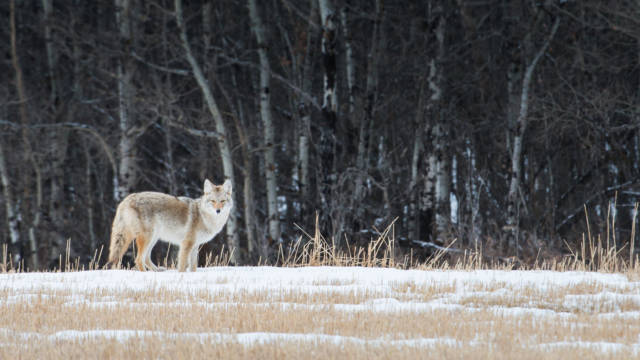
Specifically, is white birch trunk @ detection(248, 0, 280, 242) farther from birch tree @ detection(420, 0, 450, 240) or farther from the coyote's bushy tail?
the coyote's bushy tail

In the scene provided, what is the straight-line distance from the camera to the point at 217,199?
988 centimetres

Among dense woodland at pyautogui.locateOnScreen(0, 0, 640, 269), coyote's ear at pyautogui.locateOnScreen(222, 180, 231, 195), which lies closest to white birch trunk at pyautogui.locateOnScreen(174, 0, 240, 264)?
dense woodland at pyautogui.locateOnScreen(0, 0, 640, 269)

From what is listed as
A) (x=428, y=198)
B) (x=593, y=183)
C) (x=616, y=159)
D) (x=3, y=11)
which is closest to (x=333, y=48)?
(x=428, y=198)

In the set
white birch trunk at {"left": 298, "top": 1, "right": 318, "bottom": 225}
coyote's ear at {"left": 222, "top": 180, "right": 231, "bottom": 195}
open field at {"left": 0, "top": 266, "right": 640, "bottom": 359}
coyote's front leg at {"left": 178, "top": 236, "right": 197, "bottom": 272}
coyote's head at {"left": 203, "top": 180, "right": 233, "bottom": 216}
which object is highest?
white birch trunk at {"left": 298, "top": 1, "right": 318, "bottom": 225}

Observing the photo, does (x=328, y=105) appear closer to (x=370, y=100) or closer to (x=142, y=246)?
(x=370, y=100)

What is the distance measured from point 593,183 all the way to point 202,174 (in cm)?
1244

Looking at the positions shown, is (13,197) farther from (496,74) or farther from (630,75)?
(630,75)

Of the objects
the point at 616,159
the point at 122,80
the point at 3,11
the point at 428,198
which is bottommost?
the point at 428,198

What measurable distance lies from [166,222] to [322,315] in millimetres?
5014

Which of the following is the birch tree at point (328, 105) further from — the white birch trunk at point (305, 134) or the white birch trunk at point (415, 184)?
the white birch trunk at point (415, 184)

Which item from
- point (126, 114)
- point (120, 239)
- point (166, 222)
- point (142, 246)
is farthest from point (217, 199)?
point (126, 114)

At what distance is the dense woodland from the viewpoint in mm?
16469

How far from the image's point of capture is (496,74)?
67.9 ft

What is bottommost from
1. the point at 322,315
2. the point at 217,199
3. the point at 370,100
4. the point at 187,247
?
the point at 322,315
